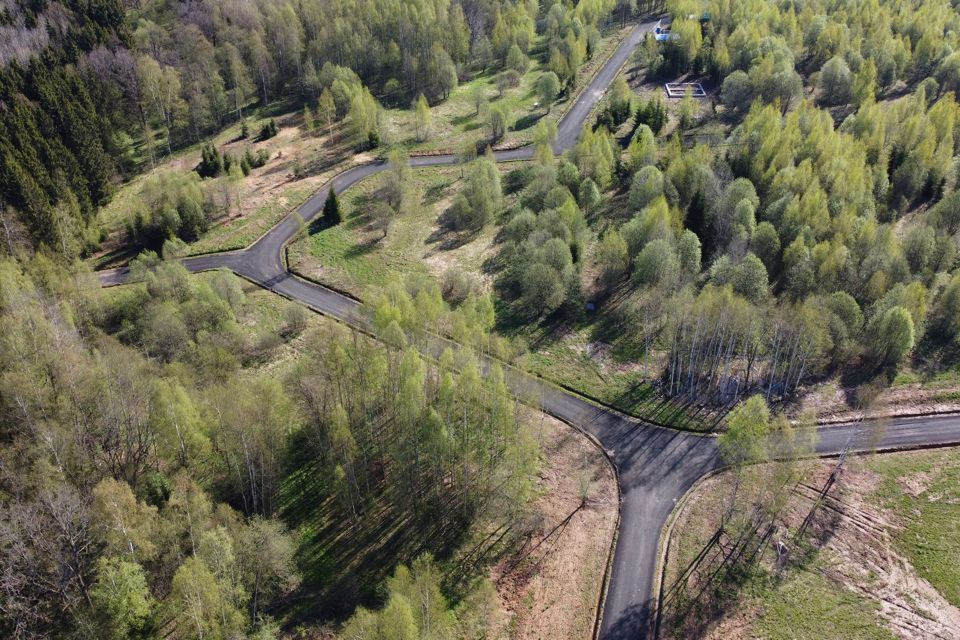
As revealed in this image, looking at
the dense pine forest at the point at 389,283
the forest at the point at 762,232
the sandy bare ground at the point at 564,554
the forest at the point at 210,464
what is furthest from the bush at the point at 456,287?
the sandy bare ground at the point at 564,554

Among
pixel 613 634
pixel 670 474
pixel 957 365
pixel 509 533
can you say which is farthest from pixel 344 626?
pixel 957 365

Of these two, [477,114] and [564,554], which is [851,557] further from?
[477,114]

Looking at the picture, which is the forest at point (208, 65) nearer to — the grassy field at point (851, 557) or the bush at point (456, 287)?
the bush at point (456, 287)

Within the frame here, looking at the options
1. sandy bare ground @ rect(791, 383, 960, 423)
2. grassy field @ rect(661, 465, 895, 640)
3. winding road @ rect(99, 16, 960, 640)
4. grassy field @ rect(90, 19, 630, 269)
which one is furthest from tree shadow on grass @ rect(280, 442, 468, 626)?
grassy field @ rect(90, 19, 630, 269)

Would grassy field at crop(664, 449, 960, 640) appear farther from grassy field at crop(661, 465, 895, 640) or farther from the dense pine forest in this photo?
the dense pine forest

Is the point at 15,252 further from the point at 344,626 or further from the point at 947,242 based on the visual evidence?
the point at 947,242
